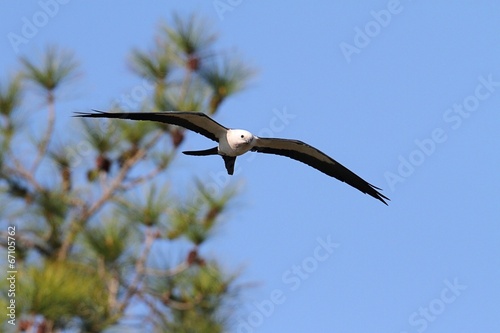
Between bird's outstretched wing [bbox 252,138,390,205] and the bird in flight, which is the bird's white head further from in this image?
bird's outstretched wing [bbox 252,138,390,205]

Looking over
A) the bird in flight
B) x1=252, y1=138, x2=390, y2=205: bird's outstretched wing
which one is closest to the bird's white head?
the bird in flight

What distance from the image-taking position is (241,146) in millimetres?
7496

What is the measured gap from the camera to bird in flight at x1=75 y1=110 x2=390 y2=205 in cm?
738

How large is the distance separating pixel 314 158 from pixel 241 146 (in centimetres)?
A: 91

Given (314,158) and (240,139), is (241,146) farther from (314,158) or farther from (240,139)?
(314,158)

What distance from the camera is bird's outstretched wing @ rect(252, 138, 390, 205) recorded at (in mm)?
8016

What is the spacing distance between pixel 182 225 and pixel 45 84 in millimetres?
1659

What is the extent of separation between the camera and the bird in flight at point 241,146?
7379 mm

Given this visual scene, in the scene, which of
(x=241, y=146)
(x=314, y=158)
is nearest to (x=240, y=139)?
(x=241, y=146)

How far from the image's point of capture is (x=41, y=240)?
7914mm

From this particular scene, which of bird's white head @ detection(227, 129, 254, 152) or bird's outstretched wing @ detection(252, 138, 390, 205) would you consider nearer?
bird's white head @ detection(227, 129, 254, 152)

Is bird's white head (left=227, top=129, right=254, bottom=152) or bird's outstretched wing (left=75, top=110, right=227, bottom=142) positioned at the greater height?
→ bird's outstretched wing (left=75, top=110, right=227, bottom=142)

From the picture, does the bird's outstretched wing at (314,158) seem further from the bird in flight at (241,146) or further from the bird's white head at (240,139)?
the bird's white head at (240,139)

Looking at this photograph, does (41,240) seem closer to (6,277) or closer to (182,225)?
(182,225)
